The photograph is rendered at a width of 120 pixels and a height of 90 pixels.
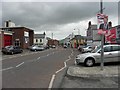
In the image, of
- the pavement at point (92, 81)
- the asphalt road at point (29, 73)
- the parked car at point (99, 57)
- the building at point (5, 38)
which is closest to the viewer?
the pavement at point (92, 81)

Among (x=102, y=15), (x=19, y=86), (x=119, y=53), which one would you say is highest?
(x=102, y=15)

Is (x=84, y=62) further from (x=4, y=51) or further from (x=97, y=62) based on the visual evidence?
(x=4, y=51)

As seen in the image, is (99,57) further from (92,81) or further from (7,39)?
(7,39)

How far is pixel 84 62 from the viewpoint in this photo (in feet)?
50.3

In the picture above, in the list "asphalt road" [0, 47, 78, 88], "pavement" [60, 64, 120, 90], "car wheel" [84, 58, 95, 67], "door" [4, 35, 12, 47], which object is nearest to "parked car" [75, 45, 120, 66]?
"car wheel" [84, 58, 95, 67]

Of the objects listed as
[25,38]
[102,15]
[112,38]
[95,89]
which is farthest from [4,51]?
[95,89]

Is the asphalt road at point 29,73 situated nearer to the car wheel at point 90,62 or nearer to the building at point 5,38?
the car wheel at point 90,62

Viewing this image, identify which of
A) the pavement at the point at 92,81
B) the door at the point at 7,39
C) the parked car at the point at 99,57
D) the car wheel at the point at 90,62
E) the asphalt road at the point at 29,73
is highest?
the door at the point at 7,39

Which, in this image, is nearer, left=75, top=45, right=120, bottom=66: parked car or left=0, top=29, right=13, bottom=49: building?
left=75, top=45, right=120, bottom=66: parked car

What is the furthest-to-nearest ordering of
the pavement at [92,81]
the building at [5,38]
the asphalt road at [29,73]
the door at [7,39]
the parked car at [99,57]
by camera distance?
1. the door at [7,39]
2. the building at [5,38]
3. the parked car at [99,57]
4. the asphalt road at [29,73]
5. the pavement at [92,81]

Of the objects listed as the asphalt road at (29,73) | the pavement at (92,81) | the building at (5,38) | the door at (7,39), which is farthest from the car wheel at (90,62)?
the door at (7,39)

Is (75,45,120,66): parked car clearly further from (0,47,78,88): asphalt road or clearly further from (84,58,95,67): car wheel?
(0,47,78,88): asphalt road

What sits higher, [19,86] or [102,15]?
[102,15]

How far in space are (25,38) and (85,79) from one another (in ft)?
183
